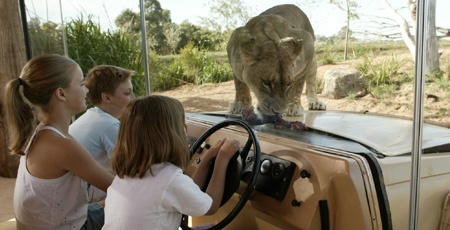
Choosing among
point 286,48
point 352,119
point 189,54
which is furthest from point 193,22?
point 352,119

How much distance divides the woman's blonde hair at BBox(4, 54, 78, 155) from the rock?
3.70 ft

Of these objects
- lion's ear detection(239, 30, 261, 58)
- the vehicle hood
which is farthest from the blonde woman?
the vehicle hood

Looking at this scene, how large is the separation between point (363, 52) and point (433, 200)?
0.58m

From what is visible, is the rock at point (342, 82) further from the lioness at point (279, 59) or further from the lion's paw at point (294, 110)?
the lion's paw at point (294, 110)

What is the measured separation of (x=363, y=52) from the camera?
1.70 metres

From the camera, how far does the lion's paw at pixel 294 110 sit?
225 cm

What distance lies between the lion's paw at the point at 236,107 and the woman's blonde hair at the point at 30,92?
1005 millimetres

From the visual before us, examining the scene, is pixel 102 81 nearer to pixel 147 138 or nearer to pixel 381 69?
pixel 147 138

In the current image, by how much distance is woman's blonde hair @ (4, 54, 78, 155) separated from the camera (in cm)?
186

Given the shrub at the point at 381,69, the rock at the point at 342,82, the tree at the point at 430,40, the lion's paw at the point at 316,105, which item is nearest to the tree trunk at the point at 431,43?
the tree at the point at 430,40

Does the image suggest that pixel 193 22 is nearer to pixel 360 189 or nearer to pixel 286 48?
pixel 286 48

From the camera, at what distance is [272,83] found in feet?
7.53

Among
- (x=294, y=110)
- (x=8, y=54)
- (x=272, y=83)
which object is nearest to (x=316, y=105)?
(x=294, y=110)

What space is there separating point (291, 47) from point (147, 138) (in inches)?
40.7
